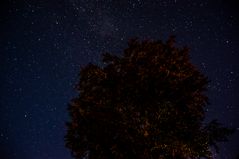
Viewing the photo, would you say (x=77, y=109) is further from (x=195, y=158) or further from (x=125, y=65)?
(x=195, y=158)

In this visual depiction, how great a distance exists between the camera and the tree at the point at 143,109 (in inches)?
639

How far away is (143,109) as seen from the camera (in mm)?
16672

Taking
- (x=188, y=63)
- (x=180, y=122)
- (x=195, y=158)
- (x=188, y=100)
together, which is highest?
(x=188, y=63)

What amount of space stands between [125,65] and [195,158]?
5.51 m

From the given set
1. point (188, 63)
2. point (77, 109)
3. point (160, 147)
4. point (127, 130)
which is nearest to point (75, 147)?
point (77, 109)

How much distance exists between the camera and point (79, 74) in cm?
1792

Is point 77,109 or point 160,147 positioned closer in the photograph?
point 160,147

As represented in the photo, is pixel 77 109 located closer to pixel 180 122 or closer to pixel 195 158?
pixel 180 122

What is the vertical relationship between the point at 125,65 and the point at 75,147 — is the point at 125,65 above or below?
above

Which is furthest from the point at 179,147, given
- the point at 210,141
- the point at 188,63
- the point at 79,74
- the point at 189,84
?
the point at 79,74

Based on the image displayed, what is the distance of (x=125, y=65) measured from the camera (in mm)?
17547

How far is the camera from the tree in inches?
A: 639

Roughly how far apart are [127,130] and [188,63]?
4.65m

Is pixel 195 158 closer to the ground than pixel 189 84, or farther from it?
closer to the ground
